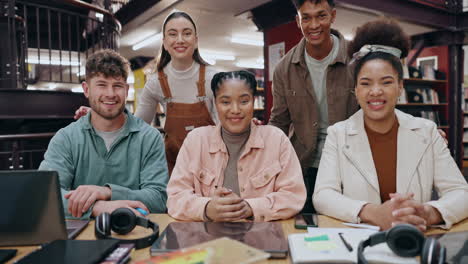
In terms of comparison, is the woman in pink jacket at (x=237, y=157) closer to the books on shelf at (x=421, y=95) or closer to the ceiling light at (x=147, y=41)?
the books on shelf at (x=421, y=95)

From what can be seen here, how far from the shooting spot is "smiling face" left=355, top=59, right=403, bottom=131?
1482 mm

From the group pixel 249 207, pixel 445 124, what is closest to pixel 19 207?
pixel 249 207

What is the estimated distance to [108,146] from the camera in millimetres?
1800

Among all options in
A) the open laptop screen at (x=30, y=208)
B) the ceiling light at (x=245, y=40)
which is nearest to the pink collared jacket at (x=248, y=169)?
the open laptop screen at (x=30, y=208)

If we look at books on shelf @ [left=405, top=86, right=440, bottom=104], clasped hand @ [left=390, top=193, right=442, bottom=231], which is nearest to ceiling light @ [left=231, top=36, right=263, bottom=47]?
books on shelf @ [left=405, top=86, right=440, bottom=104]

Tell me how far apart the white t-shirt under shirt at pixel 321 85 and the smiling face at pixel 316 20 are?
119 mm

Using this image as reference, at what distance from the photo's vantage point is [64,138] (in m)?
1.75

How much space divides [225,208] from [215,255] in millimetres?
481

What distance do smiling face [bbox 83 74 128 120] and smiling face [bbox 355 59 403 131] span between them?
1.17 m

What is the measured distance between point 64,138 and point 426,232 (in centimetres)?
162

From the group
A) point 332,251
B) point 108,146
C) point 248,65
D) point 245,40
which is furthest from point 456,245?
point 248,65

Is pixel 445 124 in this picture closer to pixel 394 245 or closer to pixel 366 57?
pixel 366 57

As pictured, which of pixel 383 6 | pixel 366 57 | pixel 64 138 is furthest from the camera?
pixel 383 6

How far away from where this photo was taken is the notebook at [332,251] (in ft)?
2.85
